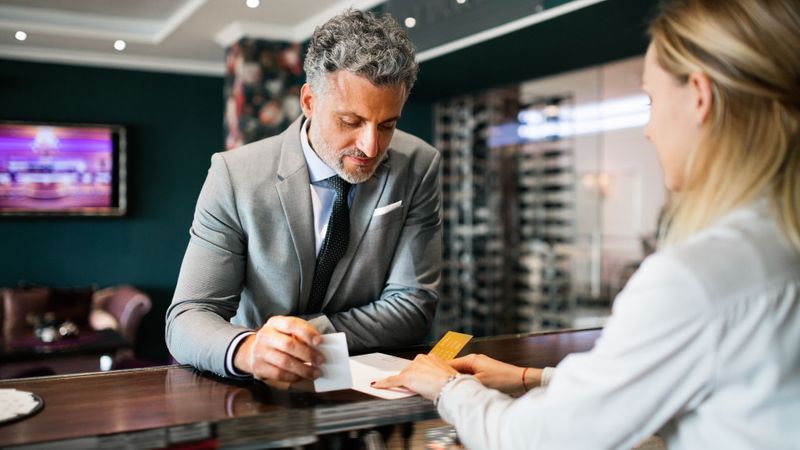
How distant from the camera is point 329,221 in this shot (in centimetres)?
183

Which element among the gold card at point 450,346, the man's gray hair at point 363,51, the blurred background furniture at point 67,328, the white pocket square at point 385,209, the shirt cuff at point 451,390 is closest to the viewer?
the shirt cuff at point 451,390

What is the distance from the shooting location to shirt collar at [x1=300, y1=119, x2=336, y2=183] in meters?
1.82

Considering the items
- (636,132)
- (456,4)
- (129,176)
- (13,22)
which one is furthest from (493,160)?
(13,22)

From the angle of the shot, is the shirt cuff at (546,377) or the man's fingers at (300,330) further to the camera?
the shirt cuff at (546,377)

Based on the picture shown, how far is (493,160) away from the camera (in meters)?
7.59

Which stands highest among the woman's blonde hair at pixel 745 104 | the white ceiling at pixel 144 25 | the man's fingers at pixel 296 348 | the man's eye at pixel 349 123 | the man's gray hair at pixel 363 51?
the white ceiling at pixel 144 25

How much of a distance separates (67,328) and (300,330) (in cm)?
504

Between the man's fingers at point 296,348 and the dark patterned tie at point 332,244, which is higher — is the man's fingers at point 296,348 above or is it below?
below

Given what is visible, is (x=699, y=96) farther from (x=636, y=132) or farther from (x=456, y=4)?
(x=636, y=132)

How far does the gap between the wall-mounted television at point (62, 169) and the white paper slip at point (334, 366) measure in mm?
6544

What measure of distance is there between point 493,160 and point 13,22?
463 centimetres

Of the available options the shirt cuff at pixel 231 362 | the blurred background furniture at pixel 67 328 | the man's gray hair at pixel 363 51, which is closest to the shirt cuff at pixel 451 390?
the shirt cuff at pixel 231 362

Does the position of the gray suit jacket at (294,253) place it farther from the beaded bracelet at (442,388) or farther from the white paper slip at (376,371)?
the beaded bracelet at (442,388)

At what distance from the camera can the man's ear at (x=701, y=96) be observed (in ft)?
3.29
